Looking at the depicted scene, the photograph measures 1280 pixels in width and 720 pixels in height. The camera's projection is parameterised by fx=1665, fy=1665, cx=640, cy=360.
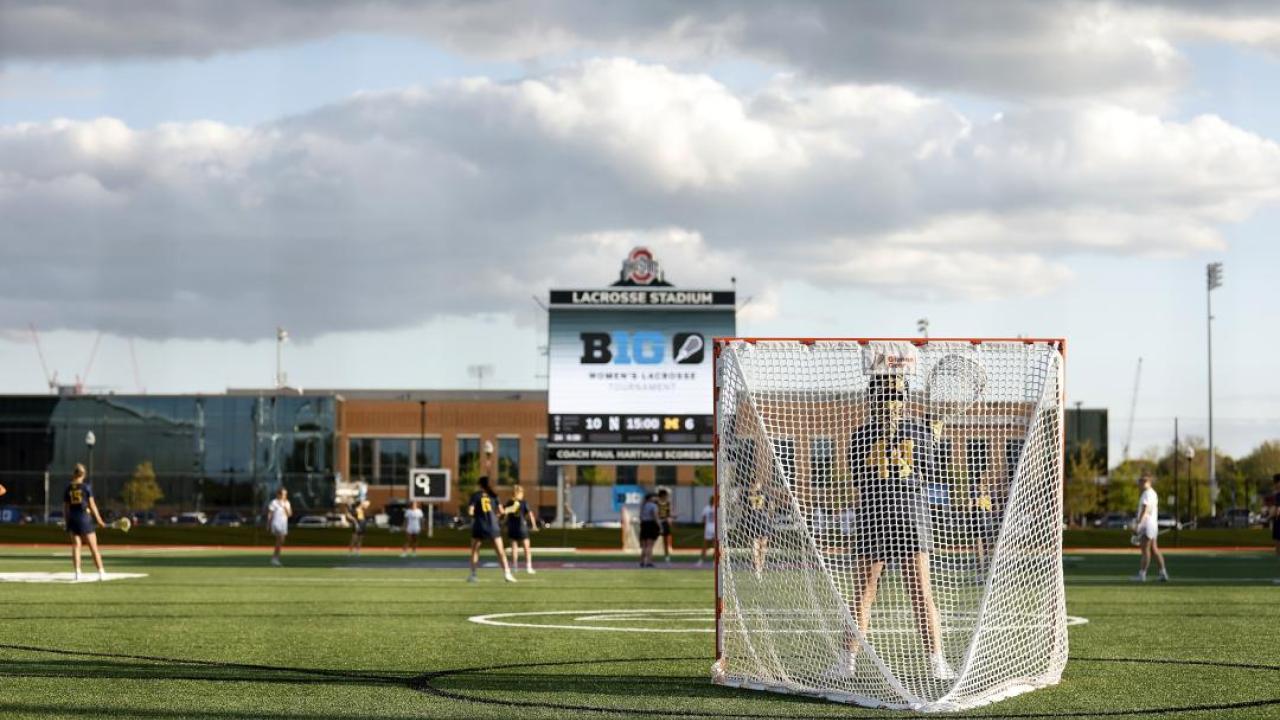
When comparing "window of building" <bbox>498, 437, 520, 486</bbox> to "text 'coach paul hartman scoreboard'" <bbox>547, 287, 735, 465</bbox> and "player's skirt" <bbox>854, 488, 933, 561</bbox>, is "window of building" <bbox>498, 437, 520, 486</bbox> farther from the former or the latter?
"player's skirt" <bbox>854, 488, 933, 561</bbox>

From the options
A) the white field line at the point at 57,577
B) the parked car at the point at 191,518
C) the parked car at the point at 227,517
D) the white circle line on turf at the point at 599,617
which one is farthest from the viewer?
the parked car at the point at 227,517

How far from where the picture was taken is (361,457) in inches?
4441

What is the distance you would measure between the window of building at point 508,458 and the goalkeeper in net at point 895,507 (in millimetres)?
99626

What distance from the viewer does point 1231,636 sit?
1545 cm

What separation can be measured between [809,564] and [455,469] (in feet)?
342

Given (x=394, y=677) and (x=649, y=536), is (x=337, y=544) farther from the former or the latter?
(x=394, y=677)

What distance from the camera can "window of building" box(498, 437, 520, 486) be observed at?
368ft

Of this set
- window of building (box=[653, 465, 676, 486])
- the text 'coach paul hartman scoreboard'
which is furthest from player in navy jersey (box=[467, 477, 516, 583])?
window of building (box=[653, 465, 676, 486])

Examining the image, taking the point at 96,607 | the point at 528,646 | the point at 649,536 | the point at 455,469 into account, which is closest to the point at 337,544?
the point at 649,536

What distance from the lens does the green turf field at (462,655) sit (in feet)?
32.9

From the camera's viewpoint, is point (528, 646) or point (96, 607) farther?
point (96, 607)

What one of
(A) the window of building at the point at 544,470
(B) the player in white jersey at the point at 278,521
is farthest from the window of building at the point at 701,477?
(B) the player in white jersey at the point at 278,521

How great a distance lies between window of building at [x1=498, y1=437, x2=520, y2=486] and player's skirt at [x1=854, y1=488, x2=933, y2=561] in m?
99.6

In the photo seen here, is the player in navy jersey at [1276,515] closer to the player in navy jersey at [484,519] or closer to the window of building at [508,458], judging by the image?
the player in navy jersey at [484,519]
